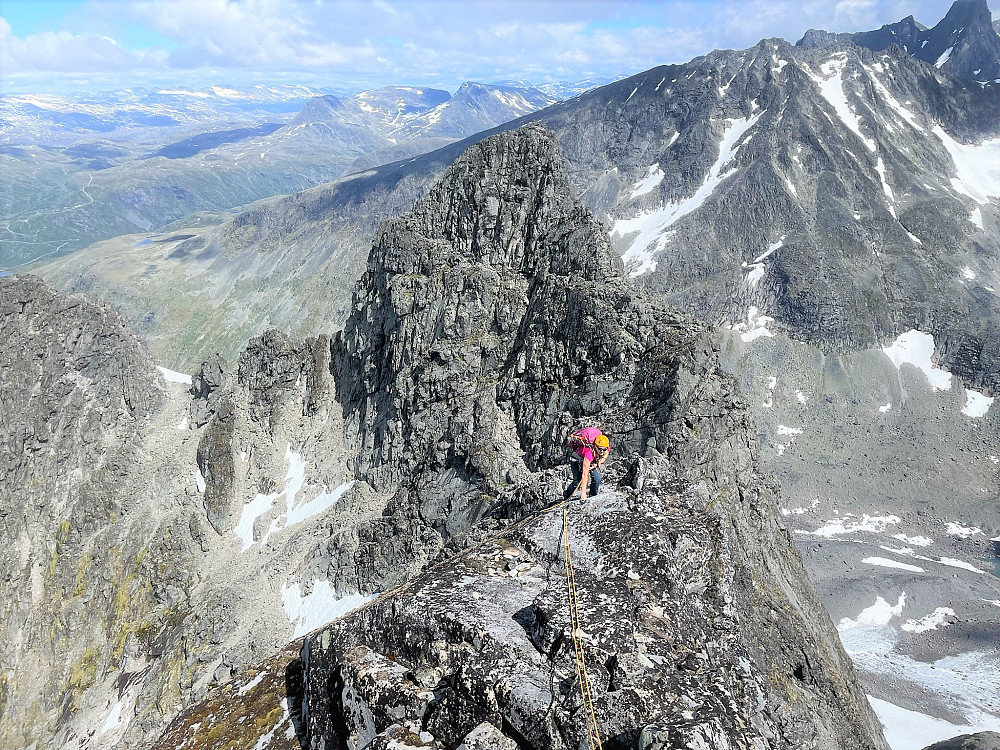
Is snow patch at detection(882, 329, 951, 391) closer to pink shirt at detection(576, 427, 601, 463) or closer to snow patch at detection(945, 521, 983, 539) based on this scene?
snow patch at detection(945, 521, 983, 539)

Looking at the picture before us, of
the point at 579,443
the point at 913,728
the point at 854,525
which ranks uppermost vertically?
the point at 579,443

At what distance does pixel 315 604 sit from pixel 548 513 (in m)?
44.5

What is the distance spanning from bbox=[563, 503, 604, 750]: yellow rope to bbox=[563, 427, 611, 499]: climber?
9.24 feet

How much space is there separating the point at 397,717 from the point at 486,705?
199cm

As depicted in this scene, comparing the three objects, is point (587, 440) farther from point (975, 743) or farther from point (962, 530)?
point (962, 530)

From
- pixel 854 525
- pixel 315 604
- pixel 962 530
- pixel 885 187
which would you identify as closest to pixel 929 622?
pixel 854 525

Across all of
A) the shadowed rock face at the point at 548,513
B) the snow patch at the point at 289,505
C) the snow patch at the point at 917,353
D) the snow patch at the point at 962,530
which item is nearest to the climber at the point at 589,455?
the shadowed rock face at the point at 548,513

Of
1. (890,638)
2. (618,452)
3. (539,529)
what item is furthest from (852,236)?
(539,529)

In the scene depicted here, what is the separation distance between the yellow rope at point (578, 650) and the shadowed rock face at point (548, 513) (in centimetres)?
16

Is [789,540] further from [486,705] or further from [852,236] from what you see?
[852,236]

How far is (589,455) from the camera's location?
61.2ft

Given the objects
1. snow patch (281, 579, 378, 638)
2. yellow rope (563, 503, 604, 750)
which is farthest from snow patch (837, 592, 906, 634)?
yellow rope (563, 503, 604, 750)

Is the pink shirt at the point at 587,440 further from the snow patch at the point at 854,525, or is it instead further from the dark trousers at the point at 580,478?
the snow patch at the point at 854,525

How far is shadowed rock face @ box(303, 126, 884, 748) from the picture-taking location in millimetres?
12016
